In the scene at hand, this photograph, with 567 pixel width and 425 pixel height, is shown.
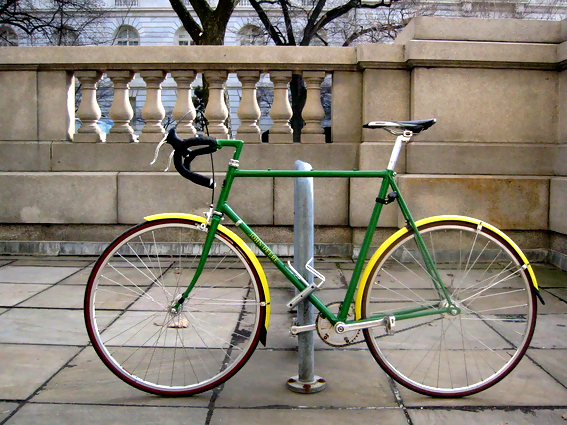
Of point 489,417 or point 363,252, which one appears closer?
point 489,417

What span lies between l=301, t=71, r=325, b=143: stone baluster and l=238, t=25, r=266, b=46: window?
72.6 feet

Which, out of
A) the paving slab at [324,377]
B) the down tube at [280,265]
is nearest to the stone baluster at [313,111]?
the paving slab at [324,377]

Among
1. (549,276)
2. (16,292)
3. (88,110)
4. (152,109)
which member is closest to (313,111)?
(152,109)

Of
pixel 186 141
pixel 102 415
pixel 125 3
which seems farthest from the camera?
pixel 125 3

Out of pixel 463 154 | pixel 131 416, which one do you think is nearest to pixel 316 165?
pixel 463 154

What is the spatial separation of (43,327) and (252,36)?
26.8 metres

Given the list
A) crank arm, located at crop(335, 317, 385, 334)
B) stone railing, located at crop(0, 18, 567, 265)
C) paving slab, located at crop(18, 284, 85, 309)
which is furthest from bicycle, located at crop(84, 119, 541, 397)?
stone railing, located at crop(0, 18, 567, 265)

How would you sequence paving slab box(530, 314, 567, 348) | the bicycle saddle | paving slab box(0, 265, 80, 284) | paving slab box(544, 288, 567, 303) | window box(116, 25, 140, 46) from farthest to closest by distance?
window box(116, 25, 140, 46)
paving slab box(0, 265, 80, 284)
paving slab box(544, 288, 567, 303)
paving slab box(530, 314, 567, 348)
the bicycle saddle

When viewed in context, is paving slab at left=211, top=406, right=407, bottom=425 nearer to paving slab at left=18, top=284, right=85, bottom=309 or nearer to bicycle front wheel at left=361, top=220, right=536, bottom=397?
bicycle front wheel at left=361, top=220, right=536, bottom=397

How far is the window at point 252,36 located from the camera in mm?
28200

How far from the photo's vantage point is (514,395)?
9.62 ft

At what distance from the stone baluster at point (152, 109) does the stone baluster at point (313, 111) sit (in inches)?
58.5

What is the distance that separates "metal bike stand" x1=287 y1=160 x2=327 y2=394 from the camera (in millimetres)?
2949

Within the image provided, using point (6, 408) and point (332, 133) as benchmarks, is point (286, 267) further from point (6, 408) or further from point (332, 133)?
point (332, 133)
